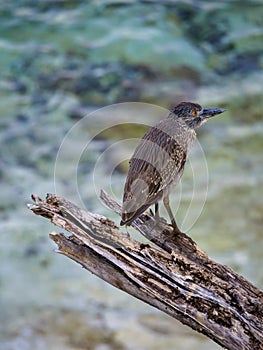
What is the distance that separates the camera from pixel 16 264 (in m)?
8.12

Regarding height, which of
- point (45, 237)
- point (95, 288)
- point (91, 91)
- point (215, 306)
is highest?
point (91, 91)

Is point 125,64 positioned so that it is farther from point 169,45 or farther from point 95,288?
point 95,288

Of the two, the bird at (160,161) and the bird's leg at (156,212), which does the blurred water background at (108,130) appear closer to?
the bird's leg at (156,212)

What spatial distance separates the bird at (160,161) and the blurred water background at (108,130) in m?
3.40

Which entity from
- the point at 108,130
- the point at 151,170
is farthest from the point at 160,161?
the point at 108,130

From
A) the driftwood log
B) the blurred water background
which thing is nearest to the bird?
the driftwood log

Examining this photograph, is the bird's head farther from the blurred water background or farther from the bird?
the blurred water background

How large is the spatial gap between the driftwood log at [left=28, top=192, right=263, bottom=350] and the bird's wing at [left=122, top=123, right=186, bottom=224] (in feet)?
0.49

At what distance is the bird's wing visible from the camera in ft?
11.8

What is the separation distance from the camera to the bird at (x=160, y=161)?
11.9ft

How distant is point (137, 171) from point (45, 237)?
480 cm

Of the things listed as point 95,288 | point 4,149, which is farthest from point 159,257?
point 4,149

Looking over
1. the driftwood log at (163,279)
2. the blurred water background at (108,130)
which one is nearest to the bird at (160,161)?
the driftwood log at (163,279)

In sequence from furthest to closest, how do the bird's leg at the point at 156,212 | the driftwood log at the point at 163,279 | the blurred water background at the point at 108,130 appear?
1. the blurred water background at the point at 108,130
2. the bird's leg at the point at 156,212
3. the driftwood log at the point at 163,279
